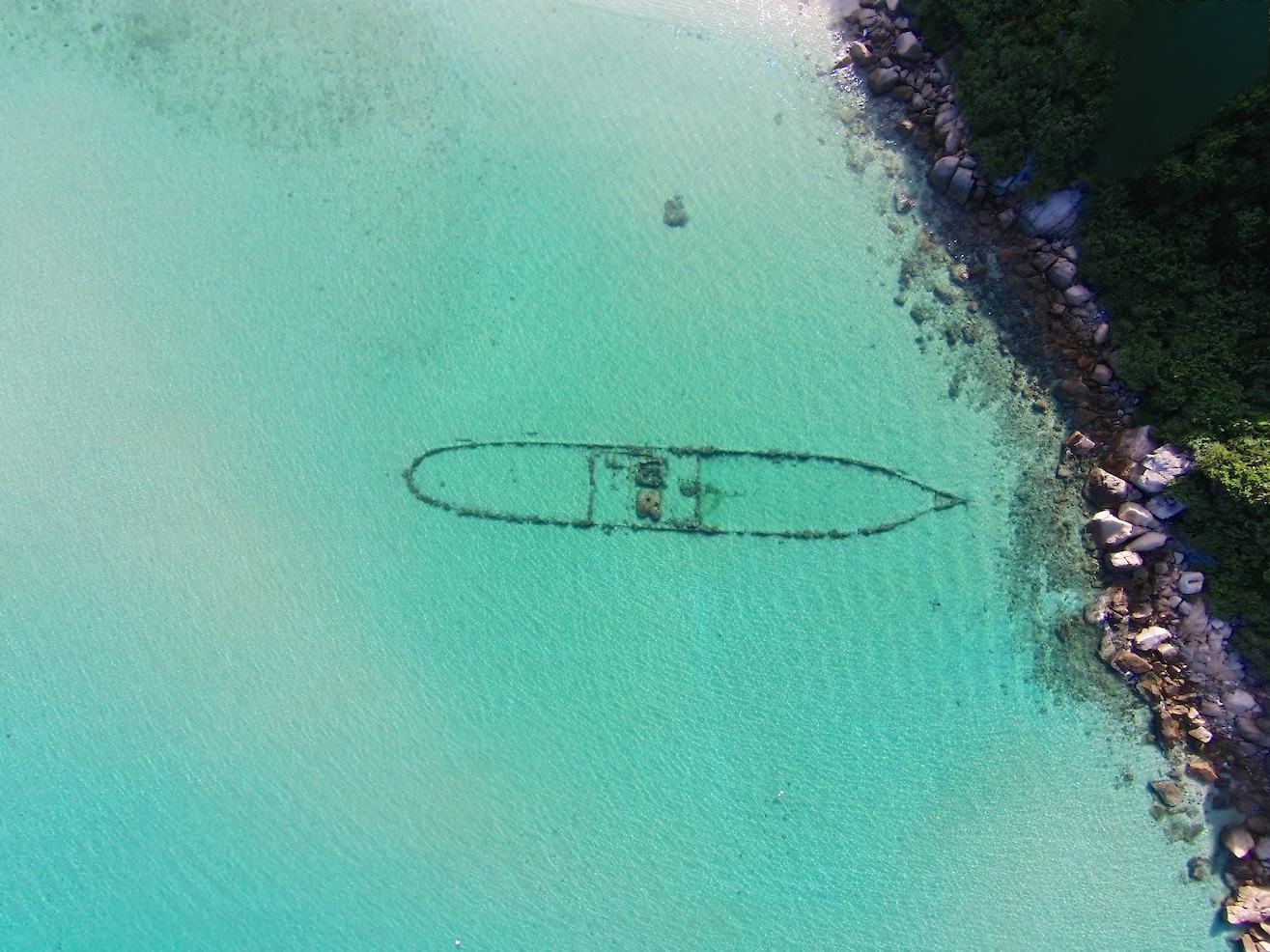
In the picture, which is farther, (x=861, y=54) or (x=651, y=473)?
(x=861, y=54)

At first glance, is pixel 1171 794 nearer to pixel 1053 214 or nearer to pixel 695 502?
pixel 695 502

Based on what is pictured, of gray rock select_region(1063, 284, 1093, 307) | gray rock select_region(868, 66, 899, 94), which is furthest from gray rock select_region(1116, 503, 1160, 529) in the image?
gray rock select_region(868, 66, 899, 94)

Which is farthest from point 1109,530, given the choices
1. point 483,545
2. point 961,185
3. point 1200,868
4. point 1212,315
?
point 483,545

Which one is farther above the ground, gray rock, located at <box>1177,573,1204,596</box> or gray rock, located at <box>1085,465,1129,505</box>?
gray rock, located at <box>1085,465,1129,505</box>

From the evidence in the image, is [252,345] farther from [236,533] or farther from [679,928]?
[679,928]

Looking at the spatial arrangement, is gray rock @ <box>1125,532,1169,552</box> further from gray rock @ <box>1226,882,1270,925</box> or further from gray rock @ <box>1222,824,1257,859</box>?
gray rock @ <box>1226,882,1270,925</box>

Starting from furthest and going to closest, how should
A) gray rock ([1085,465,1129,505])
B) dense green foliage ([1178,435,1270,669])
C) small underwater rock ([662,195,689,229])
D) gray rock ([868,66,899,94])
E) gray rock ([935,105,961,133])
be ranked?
1. small underwater rock ([662,195,689,229])
2. gray rock ([868,66,899,94])
3. gray rock ([935,105,961,133])
4. gray rock ([1085,465,1129,505])
5. dense green foliage ([1178,435,1270,669])

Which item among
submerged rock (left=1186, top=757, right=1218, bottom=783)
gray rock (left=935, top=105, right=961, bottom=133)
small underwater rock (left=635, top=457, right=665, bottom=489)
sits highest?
gray rock (left=935, top=105, right=961, bottom=133)
